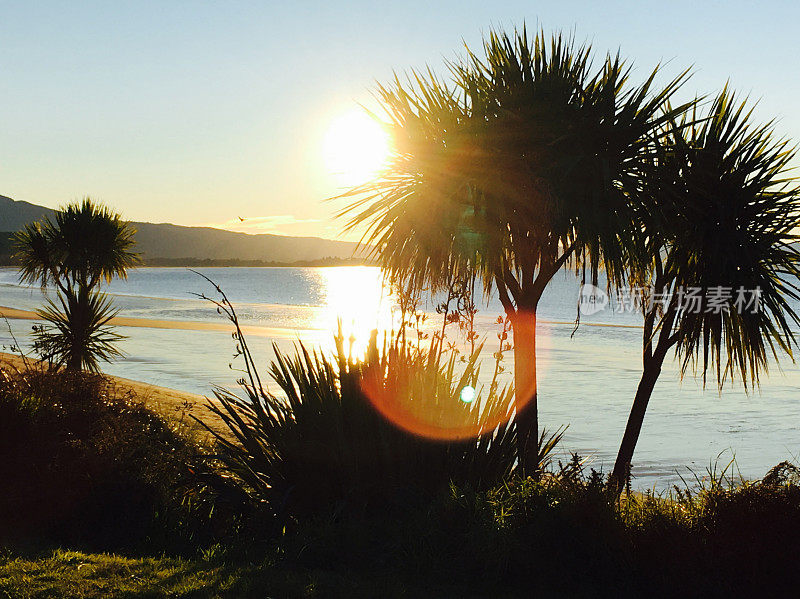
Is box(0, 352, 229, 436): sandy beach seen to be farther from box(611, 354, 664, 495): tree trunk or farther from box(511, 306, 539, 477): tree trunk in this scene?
box(611, 354, 664, 495): tree trunk

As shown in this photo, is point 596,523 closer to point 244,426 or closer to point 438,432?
point 438,432

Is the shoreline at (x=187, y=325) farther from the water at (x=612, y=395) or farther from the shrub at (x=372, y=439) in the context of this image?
the shrub at (x=372, y=439)

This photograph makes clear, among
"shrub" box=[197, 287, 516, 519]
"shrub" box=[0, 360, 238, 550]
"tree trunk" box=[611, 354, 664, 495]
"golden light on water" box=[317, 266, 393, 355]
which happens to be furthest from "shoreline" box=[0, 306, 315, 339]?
"shrub" box=[197, 287, 516, 519]

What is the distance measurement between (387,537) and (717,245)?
4.91 meters

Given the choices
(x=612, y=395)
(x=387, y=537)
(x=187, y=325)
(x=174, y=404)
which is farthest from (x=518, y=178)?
(x=187, y=325)

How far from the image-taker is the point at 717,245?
8133 millimetres

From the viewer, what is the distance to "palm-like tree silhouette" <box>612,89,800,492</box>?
8148 mm

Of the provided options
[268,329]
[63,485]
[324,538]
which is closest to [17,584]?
[324,538]

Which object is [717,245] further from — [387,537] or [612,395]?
[612,395]

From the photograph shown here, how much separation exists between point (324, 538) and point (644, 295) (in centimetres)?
568

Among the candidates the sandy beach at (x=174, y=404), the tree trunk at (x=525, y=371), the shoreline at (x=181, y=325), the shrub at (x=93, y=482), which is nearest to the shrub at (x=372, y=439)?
the shrub at (x=93, y=482)

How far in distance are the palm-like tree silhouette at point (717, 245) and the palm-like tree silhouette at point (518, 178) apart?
1.79 ft

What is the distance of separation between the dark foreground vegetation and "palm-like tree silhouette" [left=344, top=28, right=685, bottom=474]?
228cm

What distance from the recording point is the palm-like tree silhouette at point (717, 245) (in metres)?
8.15
